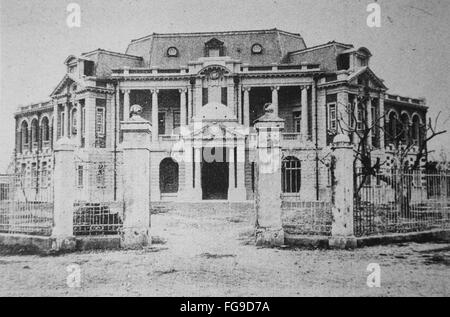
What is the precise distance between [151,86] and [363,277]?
8550 millimetres

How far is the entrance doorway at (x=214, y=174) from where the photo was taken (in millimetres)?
12383

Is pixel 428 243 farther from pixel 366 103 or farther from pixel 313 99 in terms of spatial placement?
pixel 313 99

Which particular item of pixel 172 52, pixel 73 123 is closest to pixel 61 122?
pixel 73 123

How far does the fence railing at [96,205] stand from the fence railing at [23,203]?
659 mm

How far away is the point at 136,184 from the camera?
26.4 ft

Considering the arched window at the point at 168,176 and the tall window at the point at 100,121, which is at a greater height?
the tall window at the point at 100,121

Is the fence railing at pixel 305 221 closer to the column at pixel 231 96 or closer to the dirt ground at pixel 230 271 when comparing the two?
the dirt ground at pixel 230 271

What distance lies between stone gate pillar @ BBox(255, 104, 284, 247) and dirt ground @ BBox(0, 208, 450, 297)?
37cm

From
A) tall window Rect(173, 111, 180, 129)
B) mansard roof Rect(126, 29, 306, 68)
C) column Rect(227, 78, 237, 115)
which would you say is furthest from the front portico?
mansard roof Rect(126, 29, 306, 68)

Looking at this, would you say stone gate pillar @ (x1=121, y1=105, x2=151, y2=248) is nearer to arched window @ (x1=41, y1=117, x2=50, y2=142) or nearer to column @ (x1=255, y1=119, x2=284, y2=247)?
column @ (x1=255, y1=119, x2=284, y2=247)

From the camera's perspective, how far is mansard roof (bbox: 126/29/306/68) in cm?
992

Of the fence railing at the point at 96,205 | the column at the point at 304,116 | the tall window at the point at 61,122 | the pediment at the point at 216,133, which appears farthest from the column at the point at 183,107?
the tall window at the point at 61,122
